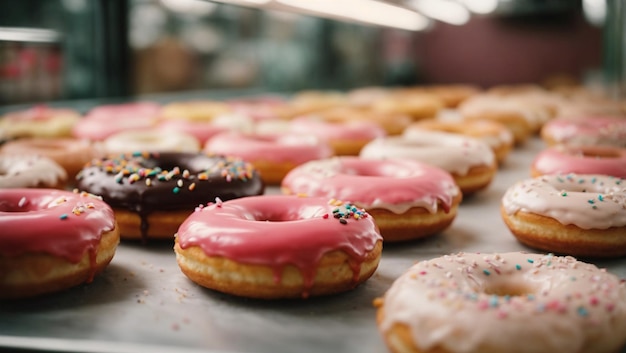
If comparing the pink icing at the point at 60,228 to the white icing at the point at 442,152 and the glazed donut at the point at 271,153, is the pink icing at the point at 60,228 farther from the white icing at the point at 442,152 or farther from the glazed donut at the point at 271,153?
the white icing at the point at 442,152

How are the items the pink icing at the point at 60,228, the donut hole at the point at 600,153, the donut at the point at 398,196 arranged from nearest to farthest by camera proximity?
1. the pink icing at the point at 60,228
2. the donut at the point at 398,196
3. the donut hole at the point at 600,153

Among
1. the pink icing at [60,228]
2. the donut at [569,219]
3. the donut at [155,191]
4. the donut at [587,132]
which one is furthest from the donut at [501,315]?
the donut at [587,132]

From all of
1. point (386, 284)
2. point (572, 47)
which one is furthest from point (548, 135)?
point (572, 47)

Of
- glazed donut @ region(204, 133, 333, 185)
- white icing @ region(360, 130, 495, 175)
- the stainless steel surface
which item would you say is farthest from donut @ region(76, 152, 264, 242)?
white icing @ region(360, 130, 495, 175)

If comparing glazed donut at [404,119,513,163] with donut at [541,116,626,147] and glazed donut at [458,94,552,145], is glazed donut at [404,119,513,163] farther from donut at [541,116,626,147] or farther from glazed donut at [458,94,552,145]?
glazed donut at [458,94,552,145]

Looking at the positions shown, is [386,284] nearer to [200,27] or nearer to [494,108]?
[494,108]

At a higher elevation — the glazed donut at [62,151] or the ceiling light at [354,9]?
the ceiling light at [354,9]

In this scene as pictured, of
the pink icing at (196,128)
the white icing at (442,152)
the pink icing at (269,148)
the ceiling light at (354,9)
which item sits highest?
the ceiling light at (354,9)
